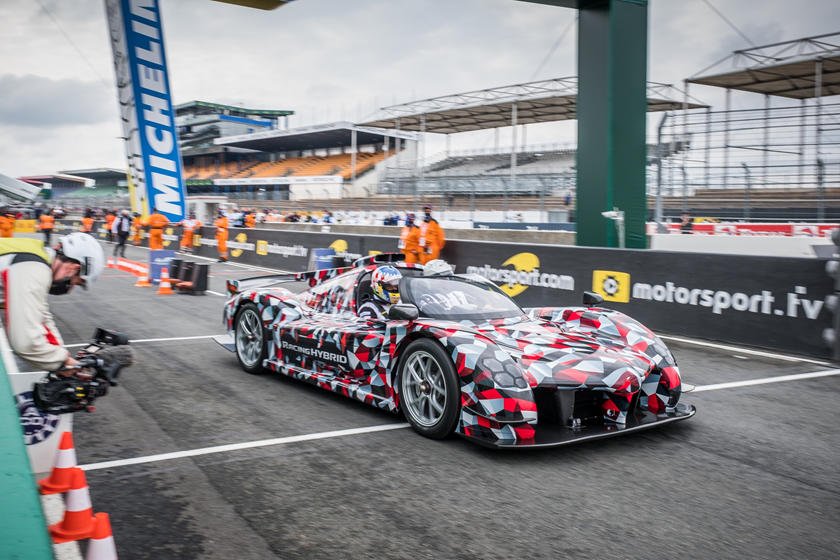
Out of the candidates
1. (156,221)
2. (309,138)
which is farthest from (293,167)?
(156,221)

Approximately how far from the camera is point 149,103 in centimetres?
2472

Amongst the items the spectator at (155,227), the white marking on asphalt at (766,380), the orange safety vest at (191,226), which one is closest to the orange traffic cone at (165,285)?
the spectator at (155,227)

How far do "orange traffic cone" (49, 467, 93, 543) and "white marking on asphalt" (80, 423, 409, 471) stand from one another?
3.71 feet

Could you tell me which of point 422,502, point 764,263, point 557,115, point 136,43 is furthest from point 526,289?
point 557,115

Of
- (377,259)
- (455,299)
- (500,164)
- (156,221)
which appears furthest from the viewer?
(500,164)

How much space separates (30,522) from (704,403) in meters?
5.42

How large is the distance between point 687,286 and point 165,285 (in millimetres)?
10767

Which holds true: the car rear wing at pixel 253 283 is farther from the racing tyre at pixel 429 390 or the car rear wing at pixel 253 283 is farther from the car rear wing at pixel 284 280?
the racing tyre at pixel 429 390

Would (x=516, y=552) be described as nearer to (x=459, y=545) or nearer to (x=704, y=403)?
(x=459, y=545)

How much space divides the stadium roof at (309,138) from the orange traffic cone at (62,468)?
53.3 meters

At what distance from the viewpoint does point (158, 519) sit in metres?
3.52

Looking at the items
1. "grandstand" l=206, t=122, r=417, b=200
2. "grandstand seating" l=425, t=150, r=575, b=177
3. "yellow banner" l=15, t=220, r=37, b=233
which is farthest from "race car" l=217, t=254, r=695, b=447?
"yellow banner" l=15, t=220, r=37, b=233

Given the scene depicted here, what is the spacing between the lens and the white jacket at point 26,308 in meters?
3.51

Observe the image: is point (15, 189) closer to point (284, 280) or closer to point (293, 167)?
point (284, 280)
